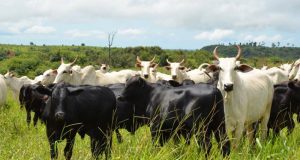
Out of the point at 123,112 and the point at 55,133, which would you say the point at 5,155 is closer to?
the point at 55,133

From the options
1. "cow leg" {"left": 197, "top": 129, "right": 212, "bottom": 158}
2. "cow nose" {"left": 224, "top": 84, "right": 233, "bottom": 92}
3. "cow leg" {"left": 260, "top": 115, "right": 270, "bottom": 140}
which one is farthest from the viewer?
"cow leg" {"left": 260, "top": 115, "right": 270, "bottom": 140}

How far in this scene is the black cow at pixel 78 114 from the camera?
17.9ft

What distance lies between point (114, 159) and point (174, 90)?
150 cm

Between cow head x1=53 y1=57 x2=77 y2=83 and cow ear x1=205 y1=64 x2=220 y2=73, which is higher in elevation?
cow ear x1=205 y1=64 x2=220 y2=73

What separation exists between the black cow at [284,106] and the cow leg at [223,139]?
7.15ft

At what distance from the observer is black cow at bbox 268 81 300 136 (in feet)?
25.0

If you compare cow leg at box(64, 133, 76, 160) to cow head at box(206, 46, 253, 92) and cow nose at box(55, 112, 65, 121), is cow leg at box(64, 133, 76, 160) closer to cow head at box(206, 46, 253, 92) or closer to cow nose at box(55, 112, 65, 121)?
cow nose at box(55, 112, 65, 121)

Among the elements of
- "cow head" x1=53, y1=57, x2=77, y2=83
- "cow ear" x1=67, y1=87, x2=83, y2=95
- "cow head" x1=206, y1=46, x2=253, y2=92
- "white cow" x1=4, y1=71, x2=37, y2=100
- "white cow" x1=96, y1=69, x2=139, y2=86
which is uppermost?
"cow head" x1=206, y1=46, x2=253, y2=92

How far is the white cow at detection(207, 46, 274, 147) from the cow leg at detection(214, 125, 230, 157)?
0.88 feet

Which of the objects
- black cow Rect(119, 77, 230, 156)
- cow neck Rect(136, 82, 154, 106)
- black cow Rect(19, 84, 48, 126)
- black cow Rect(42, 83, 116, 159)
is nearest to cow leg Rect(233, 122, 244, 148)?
black cow Rect(119, 77, 230, 156)

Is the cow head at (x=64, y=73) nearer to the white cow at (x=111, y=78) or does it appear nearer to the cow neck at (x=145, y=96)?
the white cow at (x=111, y=78)

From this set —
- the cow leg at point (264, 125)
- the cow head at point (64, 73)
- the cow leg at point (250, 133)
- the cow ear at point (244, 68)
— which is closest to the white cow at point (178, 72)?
the cow head at point (64, 73)

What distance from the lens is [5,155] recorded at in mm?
4914

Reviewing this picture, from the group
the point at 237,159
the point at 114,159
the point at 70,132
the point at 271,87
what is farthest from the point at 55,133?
the point at 271,87
